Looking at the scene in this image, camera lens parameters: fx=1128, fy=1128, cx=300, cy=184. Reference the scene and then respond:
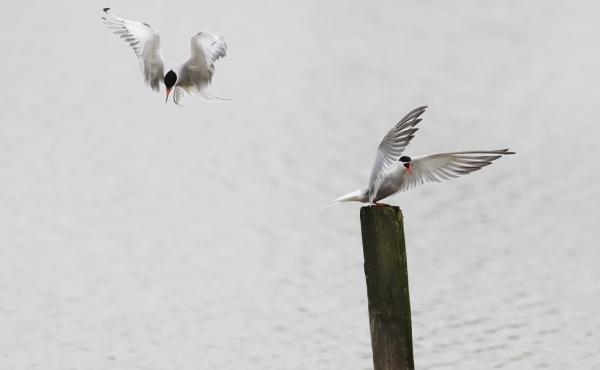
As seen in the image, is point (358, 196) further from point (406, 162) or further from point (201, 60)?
point (201, 60)

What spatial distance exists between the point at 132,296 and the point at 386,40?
37.4 ft

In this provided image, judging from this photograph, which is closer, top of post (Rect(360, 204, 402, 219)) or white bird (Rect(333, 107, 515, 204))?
top of post (Rect(360, 204, 402, 219))

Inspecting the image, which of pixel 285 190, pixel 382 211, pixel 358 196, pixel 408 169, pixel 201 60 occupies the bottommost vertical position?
pixel 382 211

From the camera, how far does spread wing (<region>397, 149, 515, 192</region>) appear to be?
19.7 feet

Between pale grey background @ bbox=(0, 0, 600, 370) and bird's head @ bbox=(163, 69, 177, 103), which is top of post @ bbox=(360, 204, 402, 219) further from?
pale grey background @ bbox=(0, 0, 600, 370)

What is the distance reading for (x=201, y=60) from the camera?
311 inches

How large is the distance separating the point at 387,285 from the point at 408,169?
0.84 meters

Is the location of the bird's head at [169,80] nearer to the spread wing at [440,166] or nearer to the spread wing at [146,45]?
the spread wing at [146,45]

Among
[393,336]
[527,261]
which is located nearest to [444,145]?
[527,261]

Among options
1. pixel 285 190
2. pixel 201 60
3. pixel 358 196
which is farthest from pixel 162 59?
pixel 285 190

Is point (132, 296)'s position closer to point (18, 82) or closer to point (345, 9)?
point (18, 82)

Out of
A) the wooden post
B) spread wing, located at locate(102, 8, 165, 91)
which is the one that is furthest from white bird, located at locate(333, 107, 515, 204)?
spread wing, located at locate(102, 8, 165, 91)

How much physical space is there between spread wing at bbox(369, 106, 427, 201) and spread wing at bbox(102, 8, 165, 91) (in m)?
2.48

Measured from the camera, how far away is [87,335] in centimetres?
999
